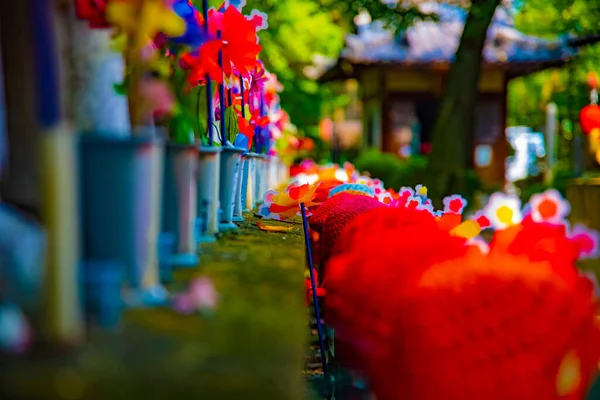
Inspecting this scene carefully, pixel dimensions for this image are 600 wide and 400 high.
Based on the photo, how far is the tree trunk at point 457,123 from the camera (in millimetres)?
8922

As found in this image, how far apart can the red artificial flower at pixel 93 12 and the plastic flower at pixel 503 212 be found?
0.95 metres

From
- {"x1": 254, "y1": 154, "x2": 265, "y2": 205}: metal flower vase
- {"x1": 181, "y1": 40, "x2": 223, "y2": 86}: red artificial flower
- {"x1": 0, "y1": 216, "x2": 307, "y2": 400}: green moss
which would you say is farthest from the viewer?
{"x1": 254, "y1": 154, "x2": 265, "y2": 205}: metal flower vase

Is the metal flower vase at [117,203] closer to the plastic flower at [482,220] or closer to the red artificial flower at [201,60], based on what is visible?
the red artificial flower at [201,60]

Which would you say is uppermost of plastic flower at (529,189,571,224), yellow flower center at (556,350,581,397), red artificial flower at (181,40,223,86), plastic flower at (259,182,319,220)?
red artificial flower at (181,40,223,86)

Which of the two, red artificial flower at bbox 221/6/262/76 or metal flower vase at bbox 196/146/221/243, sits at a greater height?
red artificial flower at bbox 221/6/262/76

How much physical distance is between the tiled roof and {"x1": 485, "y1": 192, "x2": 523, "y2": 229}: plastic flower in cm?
1158

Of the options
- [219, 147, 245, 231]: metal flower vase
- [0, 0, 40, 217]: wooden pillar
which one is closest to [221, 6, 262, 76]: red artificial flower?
[219, 147, 245, 231]: metal flower vase

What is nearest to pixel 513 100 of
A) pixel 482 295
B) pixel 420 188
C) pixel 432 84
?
pixel 432 84

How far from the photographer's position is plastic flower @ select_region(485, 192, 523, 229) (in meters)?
1.62

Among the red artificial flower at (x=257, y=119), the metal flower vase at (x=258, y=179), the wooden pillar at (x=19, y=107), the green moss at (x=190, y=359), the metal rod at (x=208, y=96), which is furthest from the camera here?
the red artificial flower at (x=257, y=119)

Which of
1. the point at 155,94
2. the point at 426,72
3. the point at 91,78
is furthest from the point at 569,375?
the point at 426,72

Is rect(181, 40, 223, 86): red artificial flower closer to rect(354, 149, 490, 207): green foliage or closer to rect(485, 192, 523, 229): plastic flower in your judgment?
rect(485, 192, 523, 229): plastic flower

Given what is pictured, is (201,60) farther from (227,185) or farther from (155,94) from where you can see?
(227,185)

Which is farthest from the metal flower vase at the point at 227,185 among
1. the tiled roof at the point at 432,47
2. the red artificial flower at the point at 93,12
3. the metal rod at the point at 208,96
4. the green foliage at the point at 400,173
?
the tiled roof at the point at 432,47
